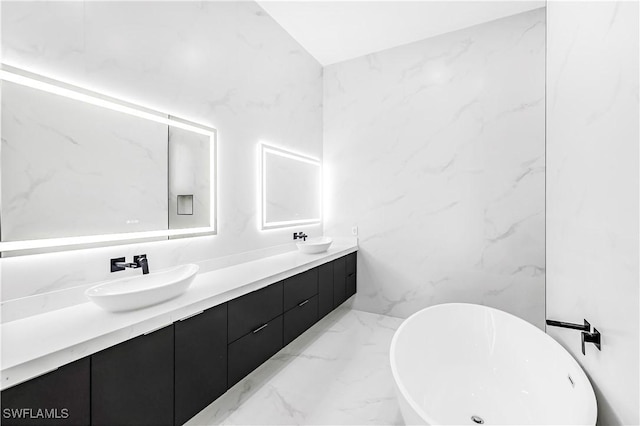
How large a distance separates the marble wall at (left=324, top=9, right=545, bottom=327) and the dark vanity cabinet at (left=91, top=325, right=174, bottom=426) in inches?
99.2

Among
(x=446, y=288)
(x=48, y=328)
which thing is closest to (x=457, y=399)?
(x=446, y=288)

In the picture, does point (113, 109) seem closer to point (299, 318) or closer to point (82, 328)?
point (82, 328)

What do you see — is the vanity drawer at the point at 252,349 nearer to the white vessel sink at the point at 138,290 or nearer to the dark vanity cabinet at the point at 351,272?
the white vessel sink at the point at 138,290

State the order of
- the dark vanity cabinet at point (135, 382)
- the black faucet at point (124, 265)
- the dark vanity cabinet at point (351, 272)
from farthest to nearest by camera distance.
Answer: the dark vanity cabinet at point (351, 272), the black faucet at point (124, 265), the dark vanity cabinet at point (135, 382)

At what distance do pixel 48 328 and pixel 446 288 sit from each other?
314cm

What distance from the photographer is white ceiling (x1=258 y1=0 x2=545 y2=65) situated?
2590mm

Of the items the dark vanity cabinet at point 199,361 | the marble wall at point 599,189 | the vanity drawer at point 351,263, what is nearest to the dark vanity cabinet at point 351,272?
the vanity drawer at point 351,263

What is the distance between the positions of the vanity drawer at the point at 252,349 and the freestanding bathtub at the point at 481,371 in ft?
2.88

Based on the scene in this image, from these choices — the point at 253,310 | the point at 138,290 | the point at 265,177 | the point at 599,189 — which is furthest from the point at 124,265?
the point at 599,189

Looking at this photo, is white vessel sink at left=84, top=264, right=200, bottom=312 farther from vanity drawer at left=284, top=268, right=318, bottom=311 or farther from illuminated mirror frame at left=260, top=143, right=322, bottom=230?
illuminated mirror frame at left=260, top=143, right=322, bottom=230

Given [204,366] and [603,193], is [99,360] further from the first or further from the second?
[603,193]

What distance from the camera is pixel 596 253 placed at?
3.44 ft

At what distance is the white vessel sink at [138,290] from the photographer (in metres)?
1.22

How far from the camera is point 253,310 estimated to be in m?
1.89
